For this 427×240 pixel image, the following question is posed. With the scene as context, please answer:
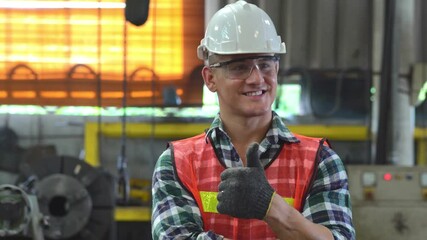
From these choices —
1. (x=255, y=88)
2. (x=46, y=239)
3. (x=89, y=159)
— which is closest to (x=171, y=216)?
(x=255, y=88)

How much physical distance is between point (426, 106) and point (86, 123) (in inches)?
83.1

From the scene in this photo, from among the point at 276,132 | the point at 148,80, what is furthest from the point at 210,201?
the point at 148,80

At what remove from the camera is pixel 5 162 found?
516cm

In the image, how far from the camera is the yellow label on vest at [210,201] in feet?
5.16

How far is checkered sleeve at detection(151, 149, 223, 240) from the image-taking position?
60.9 inches

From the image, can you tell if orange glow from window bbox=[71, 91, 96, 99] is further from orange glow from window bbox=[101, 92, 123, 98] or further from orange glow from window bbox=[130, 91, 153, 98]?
orange glow from window bbox=[130, 91, 153, 98]

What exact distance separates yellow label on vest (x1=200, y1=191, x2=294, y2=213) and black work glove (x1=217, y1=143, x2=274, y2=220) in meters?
0.14

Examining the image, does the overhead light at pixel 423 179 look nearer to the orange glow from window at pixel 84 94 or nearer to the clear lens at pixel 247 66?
the orange glow from window at pixel 84 94

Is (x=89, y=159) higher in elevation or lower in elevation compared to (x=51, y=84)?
lower

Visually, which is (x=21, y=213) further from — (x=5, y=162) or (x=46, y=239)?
(x=5, y=162)

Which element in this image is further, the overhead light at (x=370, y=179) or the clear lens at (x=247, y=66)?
the overhead light at (x=370, y=179)

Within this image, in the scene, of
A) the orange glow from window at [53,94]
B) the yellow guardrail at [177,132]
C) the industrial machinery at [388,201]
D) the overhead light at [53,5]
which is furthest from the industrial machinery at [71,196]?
the industrial machinery at [388,201]

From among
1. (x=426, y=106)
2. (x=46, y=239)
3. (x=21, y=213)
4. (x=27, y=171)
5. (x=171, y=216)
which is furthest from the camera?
(x=426, y=106)

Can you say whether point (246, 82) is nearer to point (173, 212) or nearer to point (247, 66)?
point (247, 66)
